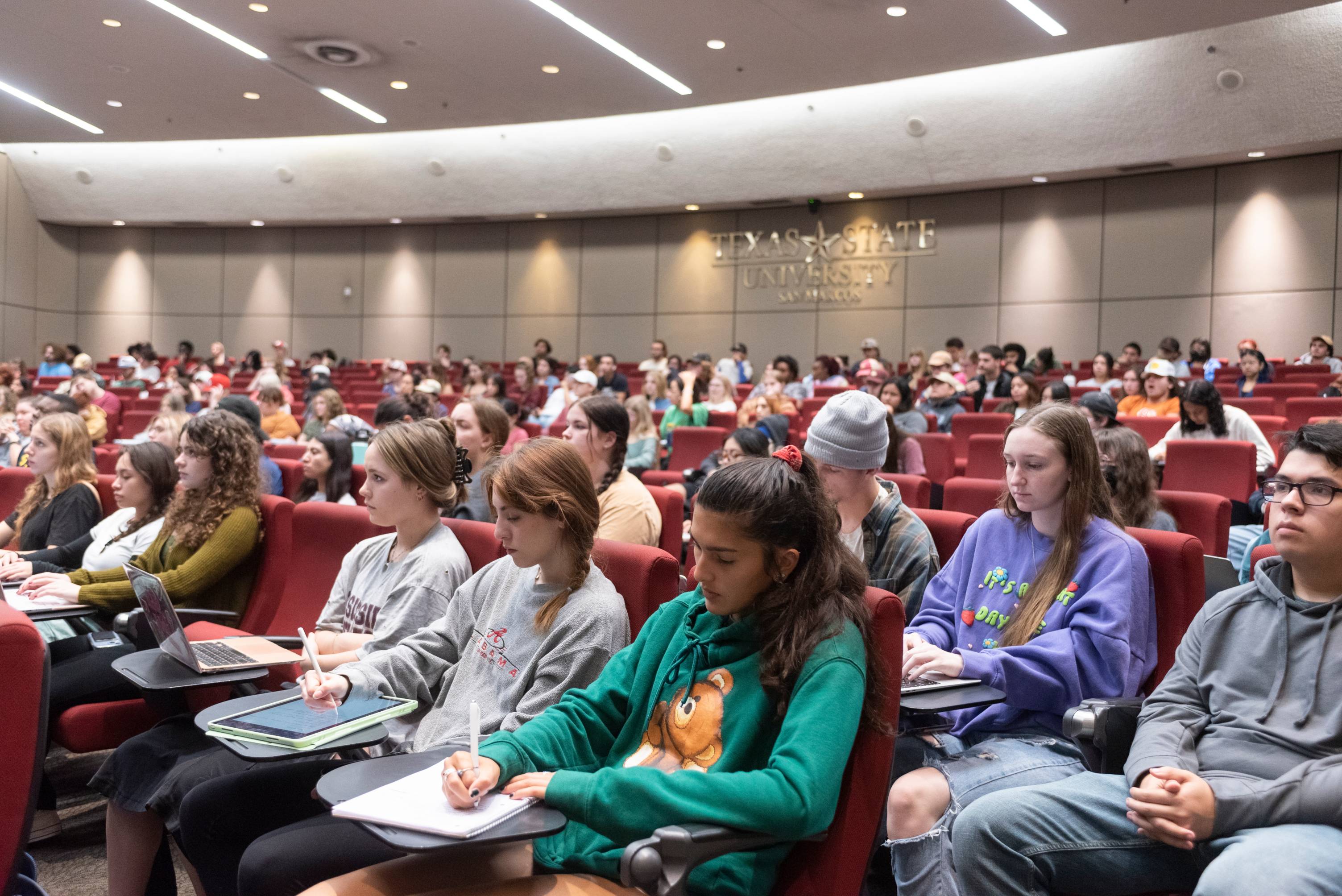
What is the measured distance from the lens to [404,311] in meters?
17.6

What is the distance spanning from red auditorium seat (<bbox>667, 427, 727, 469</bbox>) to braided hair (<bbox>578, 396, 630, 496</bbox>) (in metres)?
2.79

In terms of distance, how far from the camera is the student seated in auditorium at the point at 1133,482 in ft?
11.0

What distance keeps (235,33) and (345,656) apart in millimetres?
10383

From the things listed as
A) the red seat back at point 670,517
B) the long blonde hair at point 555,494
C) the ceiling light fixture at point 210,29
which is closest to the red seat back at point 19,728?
the long blonde hair at point 555,494

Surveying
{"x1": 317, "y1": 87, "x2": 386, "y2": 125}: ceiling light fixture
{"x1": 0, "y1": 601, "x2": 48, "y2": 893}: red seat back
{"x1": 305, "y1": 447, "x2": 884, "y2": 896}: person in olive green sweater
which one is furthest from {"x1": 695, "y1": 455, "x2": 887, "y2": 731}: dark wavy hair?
{"x1": 317, "y1": 87, "x2": 386, "y2": 125}: ceiling light fixture

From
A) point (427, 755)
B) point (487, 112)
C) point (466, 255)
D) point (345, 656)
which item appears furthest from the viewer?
point (466, 255)

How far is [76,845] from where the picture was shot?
304 cm

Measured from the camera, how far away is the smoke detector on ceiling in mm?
11000

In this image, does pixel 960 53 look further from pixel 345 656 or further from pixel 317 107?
pixel 345 656

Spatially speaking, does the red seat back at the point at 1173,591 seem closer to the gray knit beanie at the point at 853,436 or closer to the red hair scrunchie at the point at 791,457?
the gray knit beanie at the point at 853,436

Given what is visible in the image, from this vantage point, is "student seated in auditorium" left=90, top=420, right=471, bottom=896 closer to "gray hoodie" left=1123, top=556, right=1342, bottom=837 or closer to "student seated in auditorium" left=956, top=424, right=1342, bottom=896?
"student seated in auditorium" left=956, top=424, right=1342, bottom=896

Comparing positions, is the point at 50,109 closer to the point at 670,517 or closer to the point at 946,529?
the point at 670,517

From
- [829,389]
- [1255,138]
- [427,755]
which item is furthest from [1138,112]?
[427,755]

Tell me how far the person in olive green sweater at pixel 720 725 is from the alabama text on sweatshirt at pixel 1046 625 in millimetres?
561
